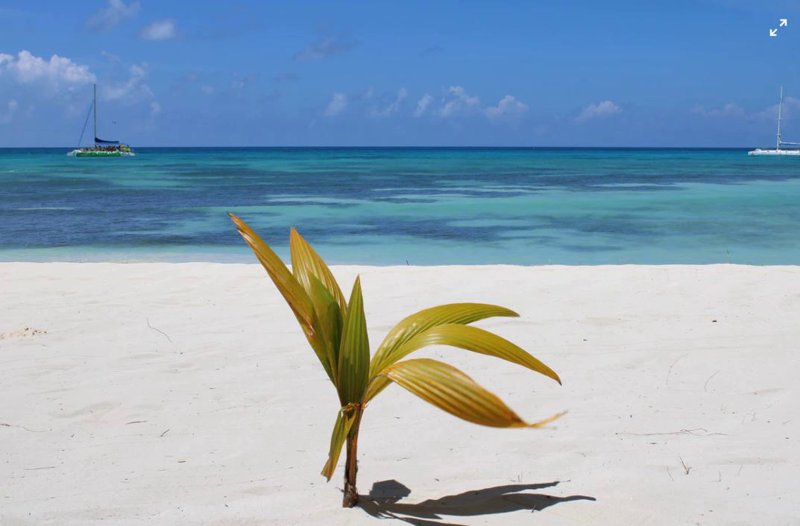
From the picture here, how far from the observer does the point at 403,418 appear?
3.45m

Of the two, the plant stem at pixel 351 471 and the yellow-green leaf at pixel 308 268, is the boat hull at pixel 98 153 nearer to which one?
the yellow-green leaf at pixel 308 268

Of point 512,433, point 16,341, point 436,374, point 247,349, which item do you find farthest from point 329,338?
point 16,341

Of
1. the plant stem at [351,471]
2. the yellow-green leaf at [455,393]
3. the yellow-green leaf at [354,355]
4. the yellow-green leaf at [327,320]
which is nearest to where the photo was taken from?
the yellow-green leaf at [455,393]

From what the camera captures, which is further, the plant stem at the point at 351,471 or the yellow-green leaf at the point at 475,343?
the plant stem at the point at 351,471

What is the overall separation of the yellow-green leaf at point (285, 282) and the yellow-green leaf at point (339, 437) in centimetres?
22

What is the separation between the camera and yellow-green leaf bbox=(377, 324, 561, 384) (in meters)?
2.00

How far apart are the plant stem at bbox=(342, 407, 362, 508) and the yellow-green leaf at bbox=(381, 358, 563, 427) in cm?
42

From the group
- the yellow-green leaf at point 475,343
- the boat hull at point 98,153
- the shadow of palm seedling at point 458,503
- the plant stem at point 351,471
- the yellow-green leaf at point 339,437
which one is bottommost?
the shadow of palm seedling at point 458,503

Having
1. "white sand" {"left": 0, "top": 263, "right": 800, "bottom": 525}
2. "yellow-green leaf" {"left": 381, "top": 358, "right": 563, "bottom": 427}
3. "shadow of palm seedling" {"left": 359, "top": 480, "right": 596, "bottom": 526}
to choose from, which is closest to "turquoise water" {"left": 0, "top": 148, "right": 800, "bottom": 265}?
"white sand" {"left": 0, "top": 263, "right": 800, "bottom": 525}

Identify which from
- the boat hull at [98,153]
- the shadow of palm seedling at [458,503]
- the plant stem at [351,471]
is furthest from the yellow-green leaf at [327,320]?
the boat hull at [98,153]

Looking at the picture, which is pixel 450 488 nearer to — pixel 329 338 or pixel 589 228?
pixel 329 338

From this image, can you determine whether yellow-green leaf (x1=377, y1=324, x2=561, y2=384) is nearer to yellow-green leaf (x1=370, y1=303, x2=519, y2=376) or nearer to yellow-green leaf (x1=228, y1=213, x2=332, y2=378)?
yellow-green leaf (x1=370, y1=303, x2=519, y2=376)

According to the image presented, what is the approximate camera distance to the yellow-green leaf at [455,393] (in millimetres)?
1751

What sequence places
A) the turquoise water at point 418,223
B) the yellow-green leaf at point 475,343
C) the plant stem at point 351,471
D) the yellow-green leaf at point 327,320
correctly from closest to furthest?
the yellow-green leaf at point 475,343, the yellow-green leaf at point 327,320, the plant stem at point 351,471, the turquoise water at point 418,223
